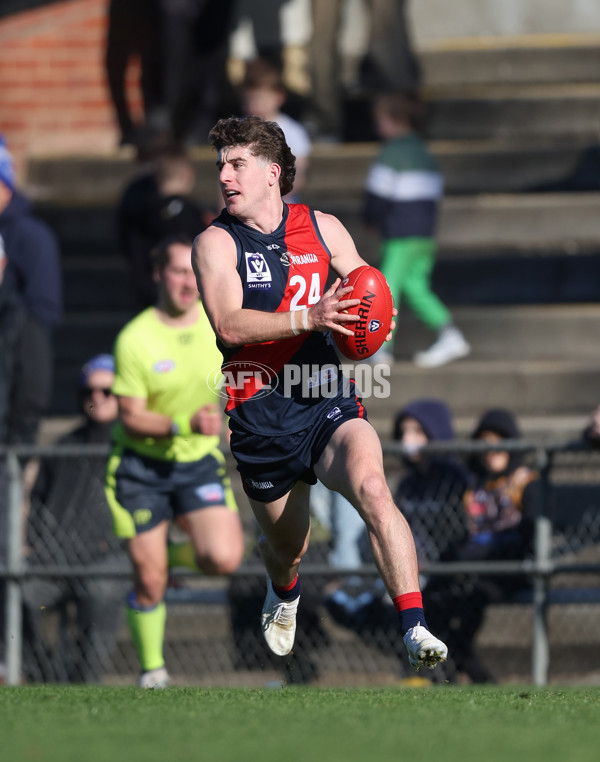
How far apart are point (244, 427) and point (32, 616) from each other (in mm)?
3255

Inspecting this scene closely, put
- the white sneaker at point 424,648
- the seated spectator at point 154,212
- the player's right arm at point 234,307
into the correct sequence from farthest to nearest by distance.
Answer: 1. the seated spectator at point 154,212
2. the player's right arm at point 234,307
3. the white sneaker at point 424,648

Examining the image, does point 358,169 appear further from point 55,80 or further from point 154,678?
point 154,678

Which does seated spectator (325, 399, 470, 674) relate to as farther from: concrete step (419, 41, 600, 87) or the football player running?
concrete step (419, 41, 600, 87)

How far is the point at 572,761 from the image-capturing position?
3914 millimetres

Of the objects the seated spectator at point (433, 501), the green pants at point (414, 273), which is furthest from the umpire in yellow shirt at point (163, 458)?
the green pants at point (414, 273)

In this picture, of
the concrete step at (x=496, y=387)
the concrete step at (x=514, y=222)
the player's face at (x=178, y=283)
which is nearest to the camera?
the player's face at (x=178, y=283)

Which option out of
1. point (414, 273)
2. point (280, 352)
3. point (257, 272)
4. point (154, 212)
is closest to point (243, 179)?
point (257, 272)

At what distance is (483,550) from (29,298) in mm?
3488

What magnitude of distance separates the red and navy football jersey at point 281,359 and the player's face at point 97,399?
323 cm

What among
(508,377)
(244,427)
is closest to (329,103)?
(508,377)

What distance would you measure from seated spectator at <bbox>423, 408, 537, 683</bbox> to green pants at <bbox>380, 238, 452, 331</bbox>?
7.51 ft

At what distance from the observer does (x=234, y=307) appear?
5.57 meters

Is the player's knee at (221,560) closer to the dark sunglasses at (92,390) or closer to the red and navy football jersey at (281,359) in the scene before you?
the dark sunglasses at (92,390)

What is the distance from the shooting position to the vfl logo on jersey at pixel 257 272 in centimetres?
572
